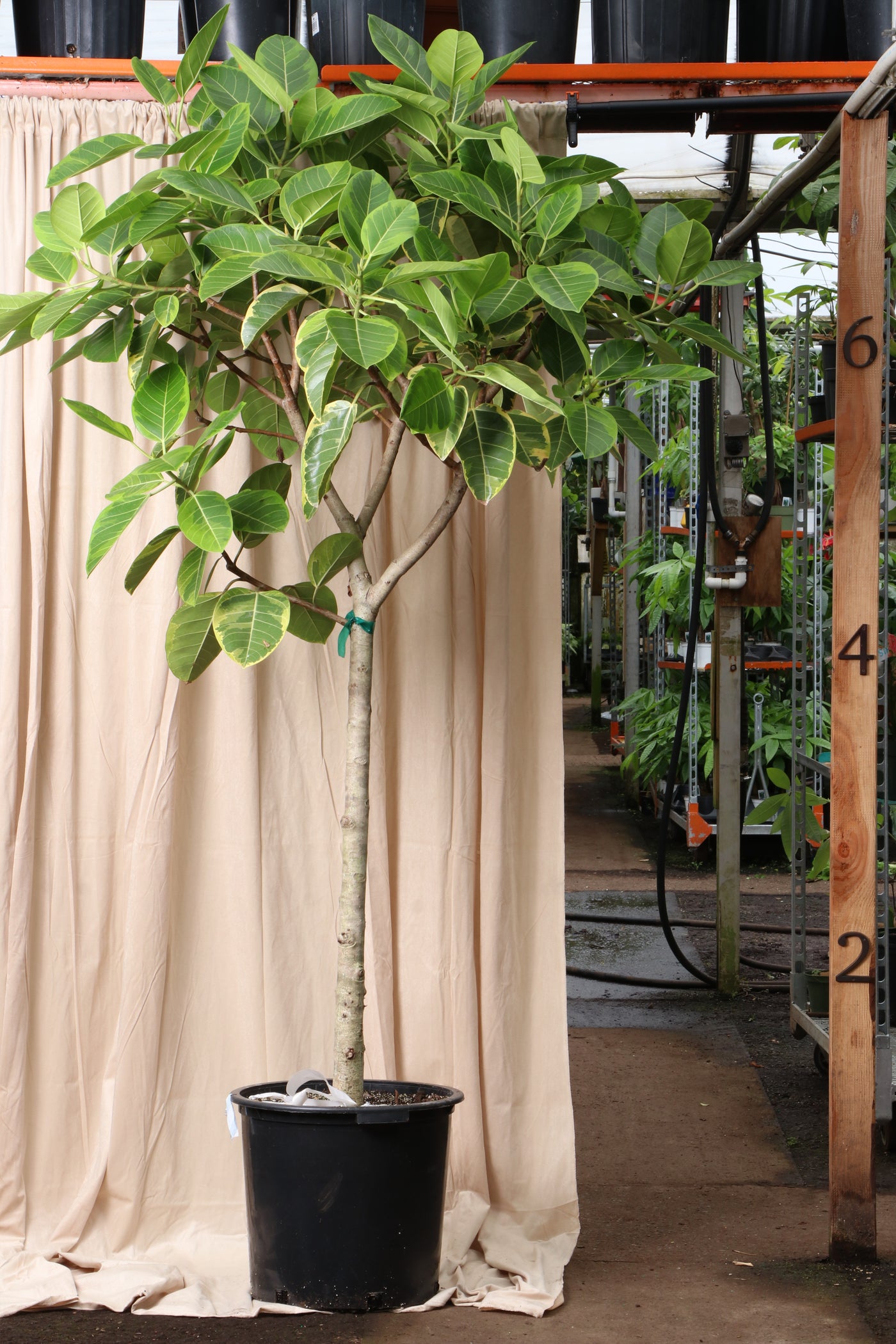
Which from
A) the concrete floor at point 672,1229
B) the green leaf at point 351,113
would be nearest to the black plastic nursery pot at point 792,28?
the green leaf at point 351,113

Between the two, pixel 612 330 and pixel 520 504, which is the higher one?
pixel 612 330

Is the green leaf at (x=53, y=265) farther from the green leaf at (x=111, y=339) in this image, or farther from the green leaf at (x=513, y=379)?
the green leaf at (x=513, y=379)

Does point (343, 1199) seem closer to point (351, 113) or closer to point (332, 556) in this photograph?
point (332, 556)

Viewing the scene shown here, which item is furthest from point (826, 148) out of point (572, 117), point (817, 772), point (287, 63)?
point (817, 772)

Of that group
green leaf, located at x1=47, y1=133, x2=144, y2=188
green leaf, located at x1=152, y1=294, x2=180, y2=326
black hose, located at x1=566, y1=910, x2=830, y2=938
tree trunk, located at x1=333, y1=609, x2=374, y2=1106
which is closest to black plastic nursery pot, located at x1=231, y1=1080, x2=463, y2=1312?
tree trunk, located at x1=333, y1=609, x2=374, y2=1106

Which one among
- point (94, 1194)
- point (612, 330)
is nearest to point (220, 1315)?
point (94, 1194)

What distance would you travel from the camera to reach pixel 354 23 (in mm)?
2400

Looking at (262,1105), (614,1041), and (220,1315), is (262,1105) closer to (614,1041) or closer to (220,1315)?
(220,1315)

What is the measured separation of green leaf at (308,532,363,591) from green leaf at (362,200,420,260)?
51 cm

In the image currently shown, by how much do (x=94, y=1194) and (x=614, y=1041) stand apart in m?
1.84

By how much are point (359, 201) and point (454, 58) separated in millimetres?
326

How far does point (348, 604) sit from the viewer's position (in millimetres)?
2449

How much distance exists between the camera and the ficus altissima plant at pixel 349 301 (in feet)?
5.62

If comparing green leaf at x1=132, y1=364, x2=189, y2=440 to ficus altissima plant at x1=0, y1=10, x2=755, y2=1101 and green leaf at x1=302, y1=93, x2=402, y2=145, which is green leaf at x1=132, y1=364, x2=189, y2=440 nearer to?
ficus altissima plant at x1=0, y1=10, x2=755, y2=1101
